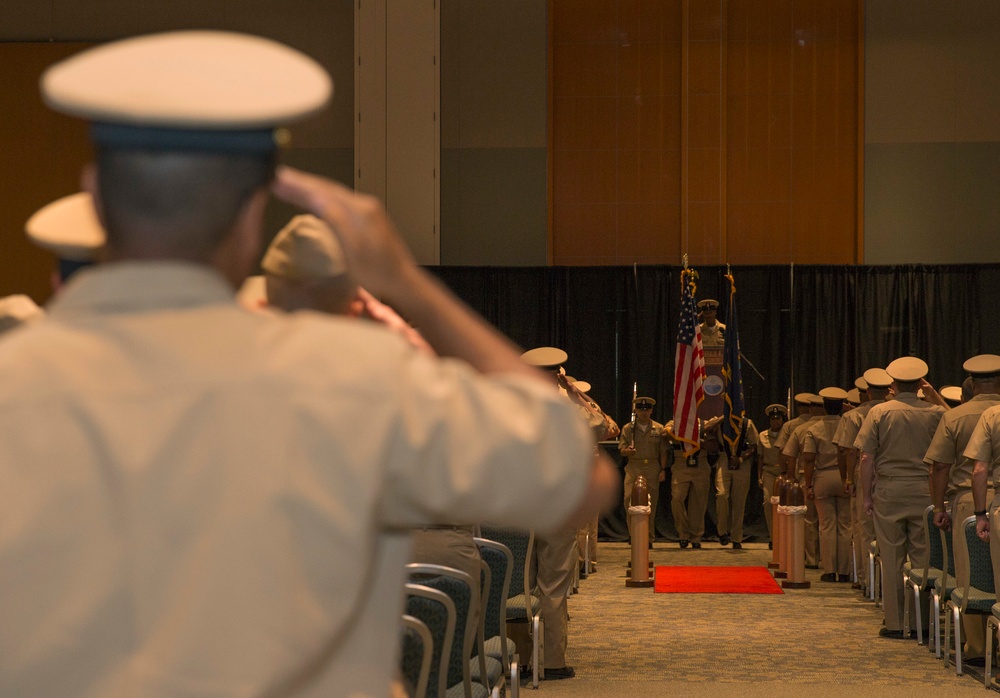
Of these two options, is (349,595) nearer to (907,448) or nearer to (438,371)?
(438,371)

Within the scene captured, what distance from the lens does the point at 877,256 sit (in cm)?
1523

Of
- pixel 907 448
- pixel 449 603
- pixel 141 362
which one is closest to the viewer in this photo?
pixel 141 362

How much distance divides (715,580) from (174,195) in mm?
10766

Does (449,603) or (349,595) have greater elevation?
(349,595)

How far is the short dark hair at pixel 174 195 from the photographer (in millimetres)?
1049

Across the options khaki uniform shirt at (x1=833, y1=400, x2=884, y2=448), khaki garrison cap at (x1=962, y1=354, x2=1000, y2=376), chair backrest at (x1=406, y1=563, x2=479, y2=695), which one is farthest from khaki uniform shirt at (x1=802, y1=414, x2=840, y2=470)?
chair backrest at (x1=406, y1=563, x2=479, y2=695)

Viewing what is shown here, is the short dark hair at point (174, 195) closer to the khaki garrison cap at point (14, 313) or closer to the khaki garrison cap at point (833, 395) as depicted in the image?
the khaki garrison cap at point (14, 313)

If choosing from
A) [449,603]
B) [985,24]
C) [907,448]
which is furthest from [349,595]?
[985,24]

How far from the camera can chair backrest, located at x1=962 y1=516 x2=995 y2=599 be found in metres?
6.79

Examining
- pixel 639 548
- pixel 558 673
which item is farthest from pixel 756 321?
pixel 558 673

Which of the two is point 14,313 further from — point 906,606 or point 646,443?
point 646,443

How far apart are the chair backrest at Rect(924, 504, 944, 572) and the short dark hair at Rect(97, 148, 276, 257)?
24.1 feet

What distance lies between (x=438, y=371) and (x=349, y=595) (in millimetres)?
196

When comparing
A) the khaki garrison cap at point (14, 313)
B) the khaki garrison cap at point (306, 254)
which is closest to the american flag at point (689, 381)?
the khaki garrison cap at point (14, 313)
